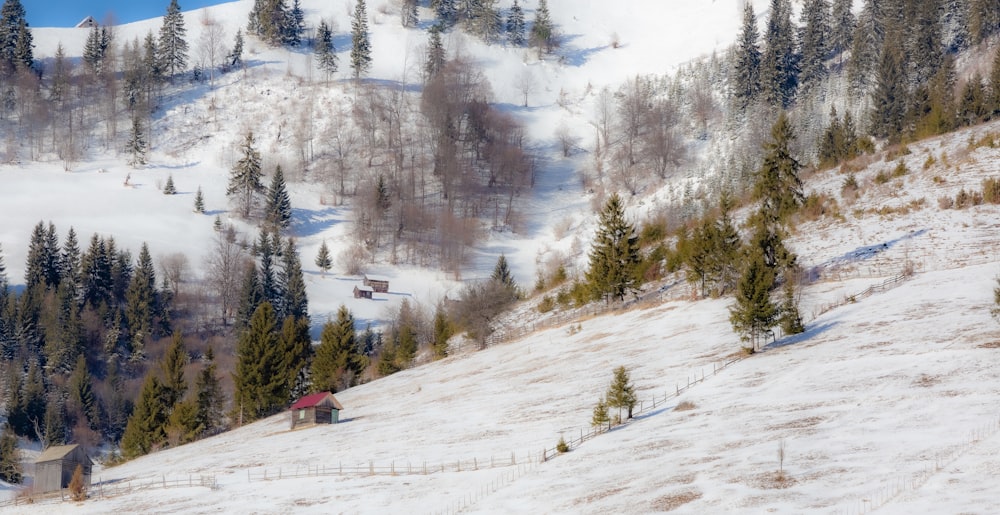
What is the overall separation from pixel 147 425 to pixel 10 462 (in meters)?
9.32

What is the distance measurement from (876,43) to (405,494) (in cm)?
11797

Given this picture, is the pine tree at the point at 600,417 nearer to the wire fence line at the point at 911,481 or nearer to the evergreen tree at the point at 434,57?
the wire fence line at the point at 911,481

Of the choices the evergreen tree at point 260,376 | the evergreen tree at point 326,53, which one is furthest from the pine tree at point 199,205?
the evergreen tree at point 260,376

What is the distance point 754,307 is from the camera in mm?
51875

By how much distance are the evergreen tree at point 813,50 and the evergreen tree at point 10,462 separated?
11146 cm

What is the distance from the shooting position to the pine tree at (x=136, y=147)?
149 meters

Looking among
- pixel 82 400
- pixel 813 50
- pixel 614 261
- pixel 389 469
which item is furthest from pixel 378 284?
pixel 389 469

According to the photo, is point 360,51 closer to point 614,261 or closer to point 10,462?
point 614,261

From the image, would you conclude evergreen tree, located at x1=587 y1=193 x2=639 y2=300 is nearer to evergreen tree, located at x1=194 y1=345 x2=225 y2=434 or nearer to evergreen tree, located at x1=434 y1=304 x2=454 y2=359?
evergreen tree, located at x1=434 y1=304 x2=454 y2=359

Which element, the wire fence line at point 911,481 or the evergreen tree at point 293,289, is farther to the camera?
the evergreen tree at point 293,289

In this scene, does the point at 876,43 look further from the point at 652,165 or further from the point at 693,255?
the point at 693,255

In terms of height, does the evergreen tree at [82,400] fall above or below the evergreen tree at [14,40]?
below

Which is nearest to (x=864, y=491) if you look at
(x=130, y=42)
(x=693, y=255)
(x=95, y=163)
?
(x=693, y=255)

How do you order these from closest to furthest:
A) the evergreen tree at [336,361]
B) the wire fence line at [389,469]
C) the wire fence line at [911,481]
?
the wire fence line at [911,481], the wire fence line at [389,469], the evergreen tree at [336,361]
